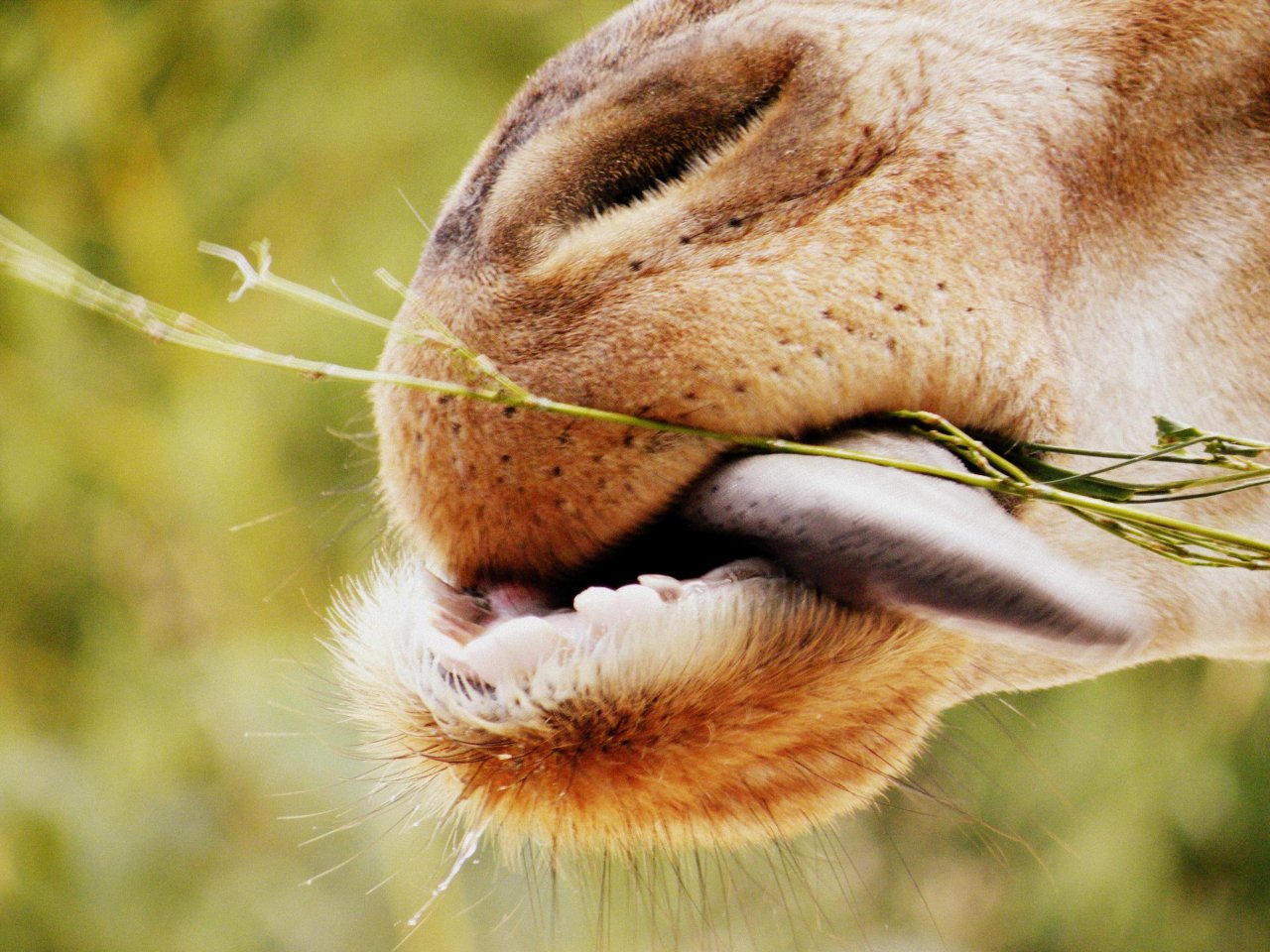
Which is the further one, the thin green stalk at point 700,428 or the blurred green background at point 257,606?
the blurred green background at point 257,606

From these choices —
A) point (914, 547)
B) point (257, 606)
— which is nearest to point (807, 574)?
point (914, 547)

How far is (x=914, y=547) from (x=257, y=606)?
2.36 m

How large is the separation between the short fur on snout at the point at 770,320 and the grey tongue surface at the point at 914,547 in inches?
0.9

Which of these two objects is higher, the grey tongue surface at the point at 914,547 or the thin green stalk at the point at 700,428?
the thin green stalk at the point at 700,428

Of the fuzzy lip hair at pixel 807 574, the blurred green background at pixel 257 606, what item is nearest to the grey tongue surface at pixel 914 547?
the fuzzy lip hair at pixel 807 574

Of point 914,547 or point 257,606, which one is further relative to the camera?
point 257,606

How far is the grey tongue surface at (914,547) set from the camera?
1.67 ft

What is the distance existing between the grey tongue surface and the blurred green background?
186cm

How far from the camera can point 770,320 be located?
0.57 meters

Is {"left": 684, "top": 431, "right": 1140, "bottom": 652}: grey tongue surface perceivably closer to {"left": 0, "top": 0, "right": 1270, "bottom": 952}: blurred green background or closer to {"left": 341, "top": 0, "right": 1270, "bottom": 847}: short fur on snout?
{"left": 341, "top": 0, "right": 1270, "bottom": 847}: short fur on snout

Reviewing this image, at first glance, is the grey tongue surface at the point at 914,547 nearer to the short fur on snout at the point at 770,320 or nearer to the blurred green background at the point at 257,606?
the short fur on snout at the point at 770,320

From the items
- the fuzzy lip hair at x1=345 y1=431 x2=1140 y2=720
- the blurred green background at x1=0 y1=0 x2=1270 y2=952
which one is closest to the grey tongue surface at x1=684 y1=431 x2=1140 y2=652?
the fuzzy lip hair at x1=345 y1=431 x2=1140 y2=720

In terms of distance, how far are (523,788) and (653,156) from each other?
293 millimetres

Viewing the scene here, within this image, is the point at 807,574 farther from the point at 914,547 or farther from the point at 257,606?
the point at 257,606
